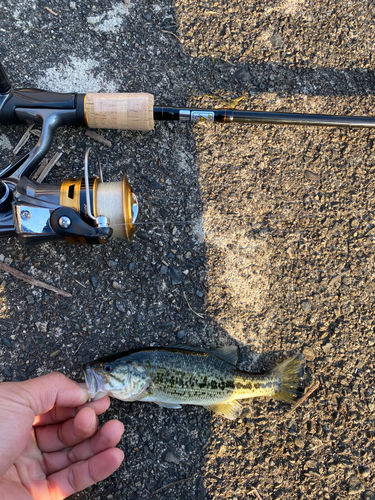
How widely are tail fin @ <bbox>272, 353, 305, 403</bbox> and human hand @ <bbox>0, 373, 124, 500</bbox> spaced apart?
119 cm

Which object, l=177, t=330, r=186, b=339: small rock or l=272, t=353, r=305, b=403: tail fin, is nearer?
l=272, t=353, r=305, b=403: tail fin

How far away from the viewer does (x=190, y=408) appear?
276cm

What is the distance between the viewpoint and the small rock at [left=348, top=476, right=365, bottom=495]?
2.74 metres

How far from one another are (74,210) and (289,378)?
6.46 feet

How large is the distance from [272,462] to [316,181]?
7.44 ft

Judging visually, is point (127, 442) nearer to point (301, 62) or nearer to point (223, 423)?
point (223, 423)

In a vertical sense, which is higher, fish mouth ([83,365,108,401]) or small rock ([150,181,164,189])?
small rock ([150,181,164,189])

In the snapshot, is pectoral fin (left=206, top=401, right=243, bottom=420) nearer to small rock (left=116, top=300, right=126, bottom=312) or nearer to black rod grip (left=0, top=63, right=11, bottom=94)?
small rock (left=116, top=300, right=126, bottom=312)

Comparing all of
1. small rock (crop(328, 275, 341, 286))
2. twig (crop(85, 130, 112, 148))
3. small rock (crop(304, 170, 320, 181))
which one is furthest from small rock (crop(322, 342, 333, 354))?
twig (crop(85, 130, 112, 148))

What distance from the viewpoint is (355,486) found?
2.74 m

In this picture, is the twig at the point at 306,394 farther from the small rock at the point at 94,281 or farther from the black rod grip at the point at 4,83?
the black rod grip at the point at 4,83

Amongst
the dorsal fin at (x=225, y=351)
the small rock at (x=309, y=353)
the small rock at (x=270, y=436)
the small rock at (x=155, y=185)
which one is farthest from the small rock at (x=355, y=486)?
the small rock at (x=155, y=185)

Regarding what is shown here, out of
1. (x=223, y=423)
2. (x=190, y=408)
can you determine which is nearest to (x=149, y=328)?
(x=190, y=408)

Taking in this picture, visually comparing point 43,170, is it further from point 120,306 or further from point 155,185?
point 120,306
